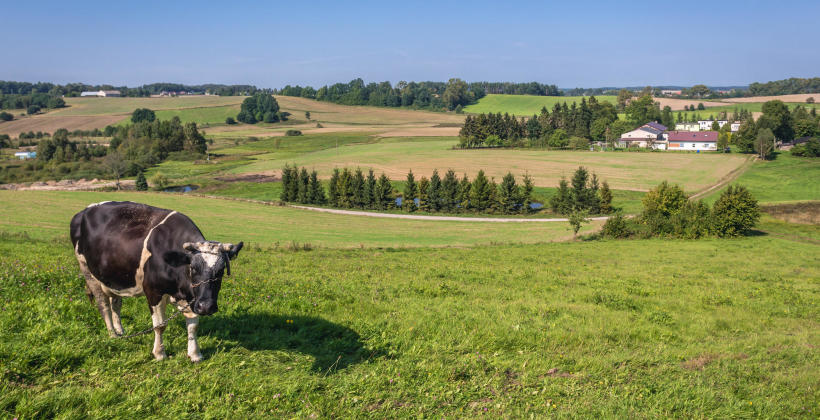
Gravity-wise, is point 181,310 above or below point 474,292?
above

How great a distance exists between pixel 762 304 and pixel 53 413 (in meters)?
20.8

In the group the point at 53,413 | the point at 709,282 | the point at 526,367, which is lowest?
the point at 709,282

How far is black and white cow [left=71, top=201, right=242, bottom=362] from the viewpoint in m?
7.48

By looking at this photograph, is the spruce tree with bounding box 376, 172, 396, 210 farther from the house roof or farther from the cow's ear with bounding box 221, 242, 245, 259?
the house roof

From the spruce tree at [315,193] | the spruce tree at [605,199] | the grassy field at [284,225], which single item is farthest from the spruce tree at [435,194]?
the spruce tree at [605,199]

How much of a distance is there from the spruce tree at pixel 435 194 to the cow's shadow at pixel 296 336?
69.3m

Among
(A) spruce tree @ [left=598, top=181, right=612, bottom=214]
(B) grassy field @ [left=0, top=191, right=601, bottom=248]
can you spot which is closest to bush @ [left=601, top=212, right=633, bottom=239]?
(B) grassy field @ [left=0, top=191, right=601, bottom=248]

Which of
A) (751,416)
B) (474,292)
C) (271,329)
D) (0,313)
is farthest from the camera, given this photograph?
(474,292)

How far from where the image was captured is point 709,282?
22.4m

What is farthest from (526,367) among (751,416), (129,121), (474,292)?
(129,121)

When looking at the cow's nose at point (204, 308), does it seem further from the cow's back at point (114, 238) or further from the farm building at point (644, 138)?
the farm building at point (644, 138)

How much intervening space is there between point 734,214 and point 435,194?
43093 mm

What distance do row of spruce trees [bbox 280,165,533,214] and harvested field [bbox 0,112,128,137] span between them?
131 m

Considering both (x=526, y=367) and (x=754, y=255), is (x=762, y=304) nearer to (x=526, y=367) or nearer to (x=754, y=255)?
(x=526, y=367)
